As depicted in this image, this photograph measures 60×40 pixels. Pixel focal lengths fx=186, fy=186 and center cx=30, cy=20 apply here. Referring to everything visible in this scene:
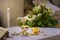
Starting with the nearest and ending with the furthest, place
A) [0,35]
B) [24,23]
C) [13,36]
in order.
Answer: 1. [0,35]
2. [13,36]
3. [24,23]

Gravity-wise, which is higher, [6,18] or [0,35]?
[0,35]

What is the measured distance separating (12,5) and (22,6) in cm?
22

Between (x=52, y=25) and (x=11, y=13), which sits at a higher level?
(x=52, y=25)

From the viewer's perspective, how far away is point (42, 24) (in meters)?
1.80

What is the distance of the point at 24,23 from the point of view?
174 cm

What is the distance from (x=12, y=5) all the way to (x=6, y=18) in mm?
296

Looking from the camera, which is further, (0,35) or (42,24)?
(42,24)

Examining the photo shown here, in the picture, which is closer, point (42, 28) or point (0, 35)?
point (0, 35)

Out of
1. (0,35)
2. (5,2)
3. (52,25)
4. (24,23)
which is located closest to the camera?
(0,35)

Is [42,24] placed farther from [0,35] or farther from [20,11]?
[20,11]

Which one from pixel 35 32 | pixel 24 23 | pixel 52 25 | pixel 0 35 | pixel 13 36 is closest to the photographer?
pixel 0 35

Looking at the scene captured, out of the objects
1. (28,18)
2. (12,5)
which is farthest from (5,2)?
(28,18)

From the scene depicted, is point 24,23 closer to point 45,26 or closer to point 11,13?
point 45,26

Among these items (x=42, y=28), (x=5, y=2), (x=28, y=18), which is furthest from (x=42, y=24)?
(x=5, y=2)
